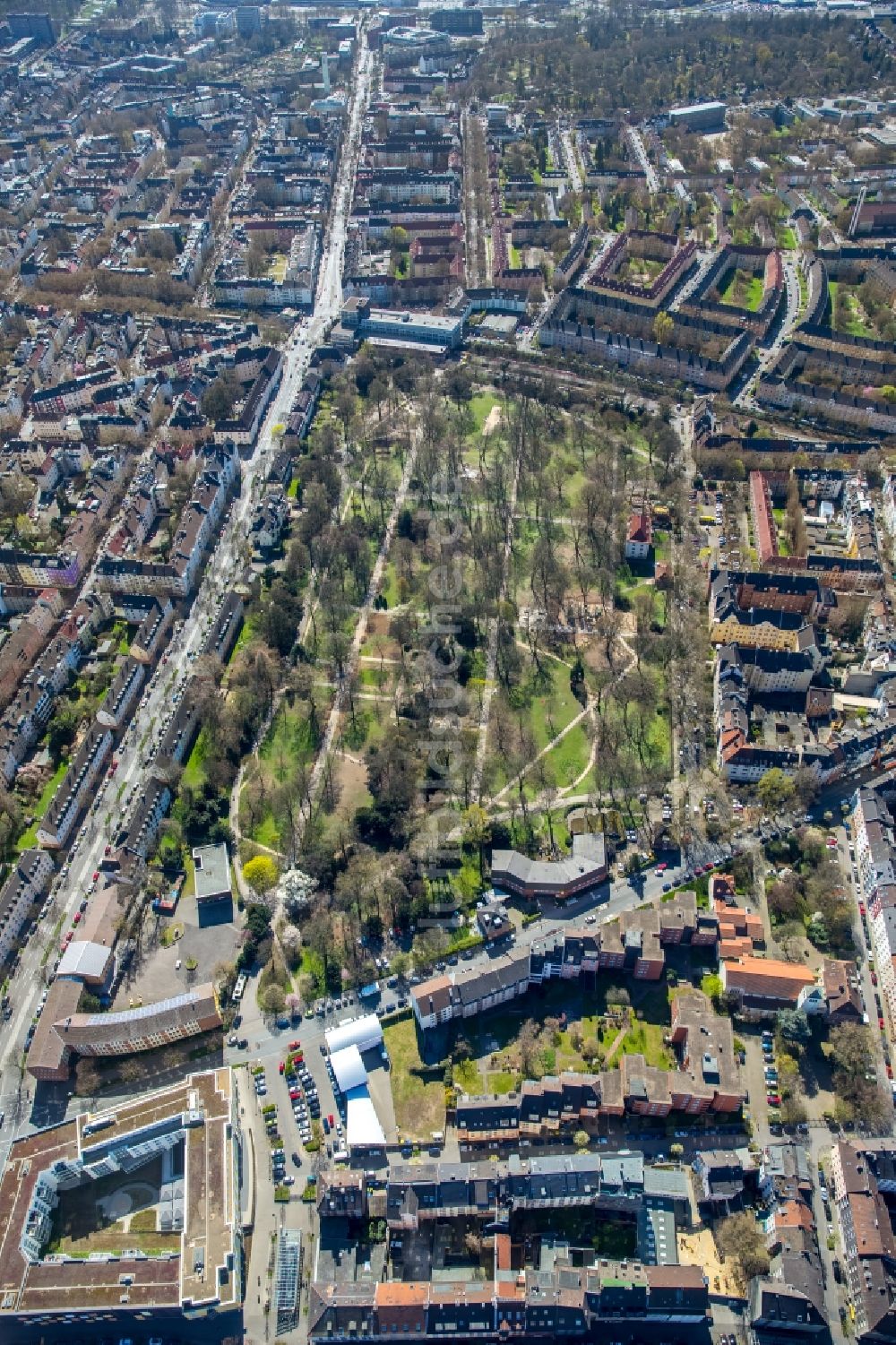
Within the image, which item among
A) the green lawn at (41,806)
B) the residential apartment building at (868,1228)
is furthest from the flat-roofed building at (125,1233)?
the residential apartment building at (868,1228)

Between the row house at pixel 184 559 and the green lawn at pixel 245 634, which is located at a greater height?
the row house at pixel 184 559

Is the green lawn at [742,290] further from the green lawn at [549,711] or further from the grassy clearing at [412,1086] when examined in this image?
the grassy clearing at [412,1086]

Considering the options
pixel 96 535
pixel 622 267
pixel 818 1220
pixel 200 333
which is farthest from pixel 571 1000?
pixel 622 267

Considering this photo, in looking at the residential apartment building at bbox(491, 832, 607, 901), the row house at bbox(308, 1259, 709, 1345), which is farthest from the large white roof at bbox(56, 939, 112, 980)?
the residential apartment building at bbox(491, 832, 607, 901)

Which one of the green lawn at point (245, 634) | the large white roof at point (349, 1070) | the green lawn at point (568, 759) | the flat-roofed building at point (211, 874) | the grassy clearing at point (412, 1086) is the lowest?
the grassy clearing at point (412, 1086)

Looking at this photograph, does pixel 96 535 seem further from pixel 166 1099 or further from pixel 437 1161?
pixel 437 1161

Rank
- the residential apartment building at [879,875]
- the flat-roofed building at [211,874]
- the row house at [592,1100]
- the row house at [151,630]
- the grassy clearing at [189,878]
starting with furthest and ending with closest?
1. the row house at [151,630]
2. the grassy clearing at [189,878]
3. the flat-roofed building at [211,874]
4. the residential apartment building at [879,875]
5. the row house at [592,1100]
